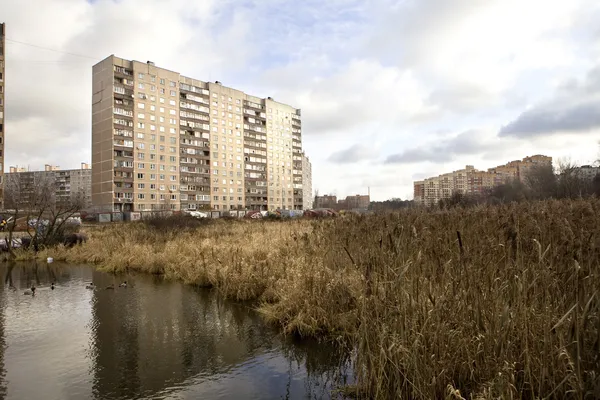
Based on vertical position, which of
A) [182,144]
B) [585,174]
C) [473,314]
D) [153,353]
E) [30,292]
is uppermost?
[182,144]

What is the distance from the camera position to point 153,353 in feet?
18.3

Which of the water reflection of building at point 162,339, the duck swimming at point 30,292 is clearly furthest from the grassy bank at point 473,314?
the duck swimming at point 30,292

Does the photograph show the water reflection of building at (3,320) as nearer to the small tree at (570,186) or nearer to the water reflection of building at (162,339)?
the water reflection of building at (162,339)

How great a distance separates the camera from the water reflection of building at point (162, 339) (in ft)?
15.7

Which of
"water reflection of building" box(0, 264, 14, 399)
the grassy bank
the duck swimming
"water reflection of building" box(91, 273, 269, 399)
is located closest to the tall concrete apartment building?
"water reflection of building" box(0, 264, 14, 399)

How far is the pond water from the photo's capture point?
4492 mm

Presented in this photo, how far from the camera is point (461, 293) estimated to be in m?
3.72

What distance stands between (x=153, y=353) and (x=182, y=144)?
3561 inches

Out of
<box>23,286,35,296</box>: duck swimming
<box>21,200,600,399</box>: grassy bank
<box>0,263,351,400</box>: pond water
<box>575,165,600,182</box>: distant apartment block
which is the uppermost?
<box>575,165,600,182</box>: distant apartment block

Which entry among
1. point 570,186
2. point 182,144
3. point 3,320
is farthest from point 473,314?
point 182,144

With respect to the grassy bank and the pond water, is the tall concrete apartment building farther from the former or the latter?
the grassy bank

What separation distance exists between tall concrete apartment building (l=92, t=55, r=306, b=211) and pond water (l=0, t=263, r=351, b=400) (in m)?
61.1

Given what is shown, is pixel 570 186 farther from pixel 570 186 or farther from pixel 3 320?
pixel 3 320

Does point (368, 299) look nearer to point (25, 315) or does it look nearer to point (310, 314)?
point (310, 314)
